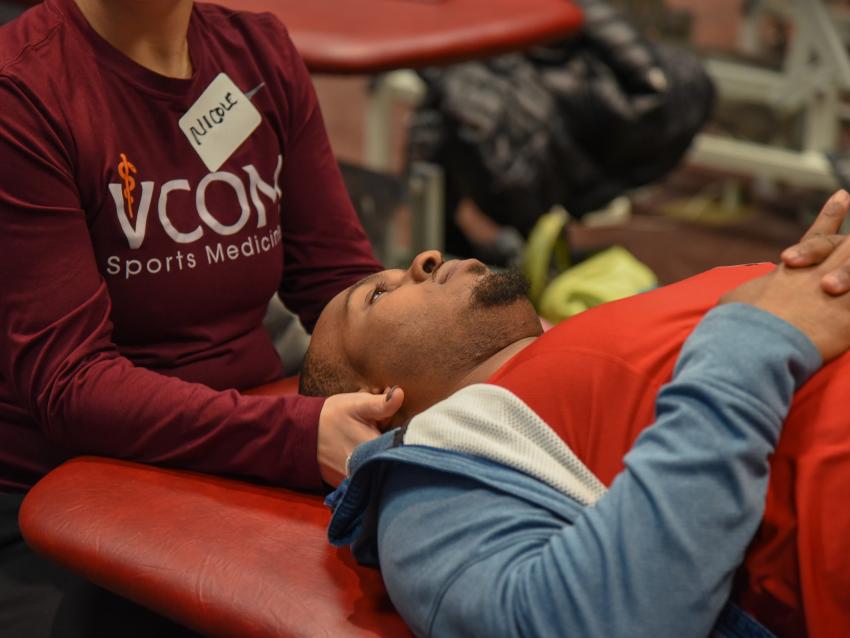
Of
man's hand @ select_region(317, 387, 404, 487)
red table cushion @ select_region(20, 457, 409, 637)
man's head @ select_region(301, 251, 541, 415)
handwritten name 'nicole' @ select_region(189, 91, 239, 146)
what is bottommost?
red table cushion @ select_region(20, 457, 409, 637)

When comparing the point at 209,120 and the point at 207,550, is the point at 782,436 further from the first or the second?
the point at 209,120

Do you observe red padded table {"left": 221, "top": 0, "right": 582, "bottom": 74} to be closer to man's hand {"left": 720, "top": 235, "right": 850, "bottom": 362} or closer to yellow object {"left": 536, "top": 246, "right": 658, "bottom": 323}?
yellow object {"left": 536, "top": 246, "right": 658, "bottom": 323}

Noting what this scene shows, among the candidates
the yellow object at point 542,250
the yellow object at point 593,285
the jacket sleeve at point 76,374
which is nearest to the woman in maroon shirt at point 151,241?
the jacket sleeve at point 76,374

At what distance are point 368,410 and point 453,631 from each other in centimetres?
30

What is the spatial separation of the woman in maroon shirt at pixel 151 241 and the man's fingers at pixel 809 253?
393 millimetres

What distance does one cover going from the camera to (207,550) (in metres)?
1.05

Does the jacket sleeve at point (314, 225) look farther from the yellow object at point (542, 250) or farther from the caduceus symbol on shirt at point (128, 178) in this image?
the yellow object at point (542, 250)

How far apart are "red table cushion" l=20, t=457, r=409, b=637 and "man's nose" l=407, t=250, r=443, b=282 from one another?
252 mm

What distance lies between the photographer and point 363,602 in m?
1.01

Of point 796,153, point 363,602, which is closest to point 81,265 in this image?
point 363,602

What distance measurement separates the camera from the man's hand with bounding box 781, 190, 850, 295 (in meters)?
0.91

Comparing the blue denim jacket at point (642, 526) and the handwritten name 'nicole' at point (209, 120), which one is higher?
the handwritten name 'nicole' at point (209, 120)

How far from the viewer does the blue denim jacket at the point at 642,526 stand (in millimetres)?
831

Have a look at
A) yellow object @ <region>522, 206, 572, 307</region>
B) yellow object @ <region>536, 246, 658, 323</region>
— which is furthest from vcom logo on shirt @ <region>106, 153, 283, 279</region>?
yellow object @ <region>522, 206, 572, 307</region>
